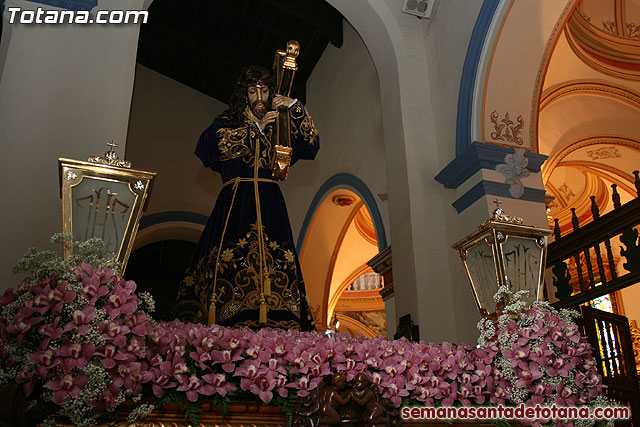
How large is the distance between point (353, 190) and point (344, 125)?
0.99 metres

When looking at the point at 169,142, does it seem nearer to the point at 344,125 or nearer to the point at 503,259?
the point at 344,125

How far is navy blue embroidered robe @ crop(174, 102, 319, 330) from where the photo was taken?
346 cm

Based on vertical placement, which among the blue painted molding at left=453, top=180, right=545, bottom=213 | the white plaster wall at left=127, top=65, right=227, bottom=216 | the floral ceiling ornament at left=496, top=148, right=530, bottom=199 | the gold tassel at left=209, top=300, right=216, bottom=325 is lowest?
the gold tassel at left=209, top=300, right=216, bottom=325

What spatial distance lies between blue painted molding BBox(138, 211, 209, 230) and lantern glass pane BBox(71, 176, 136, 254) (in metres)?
7.06

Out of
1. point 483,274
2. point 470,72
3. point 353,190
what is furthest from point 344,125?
point 483,274

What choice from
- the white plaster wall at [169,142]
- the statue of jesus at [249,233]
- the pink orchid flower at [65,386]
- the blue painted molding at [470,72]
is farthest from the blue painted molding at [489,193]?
the white plaster wall at [169,142]

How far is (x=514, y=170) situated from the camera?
4.63 metres

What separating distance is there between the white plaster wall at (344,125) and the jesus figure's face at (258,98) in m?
2.75


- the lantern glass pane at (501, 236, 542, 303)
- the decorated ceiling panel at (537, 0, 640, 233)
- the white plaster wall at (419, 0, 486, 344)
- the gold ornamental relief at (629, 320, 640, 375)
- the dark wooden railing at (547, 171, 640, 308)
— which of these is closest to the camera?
the lantern glass pane at (501, 236, 542, 303)

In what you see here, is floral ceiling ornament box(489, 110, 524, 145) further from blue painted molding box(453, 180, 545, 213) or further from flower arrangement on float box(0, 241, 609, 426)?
flower arrangement on float box(0, 241, 609, 426)

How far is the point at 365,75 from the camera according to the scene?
7.48 meters

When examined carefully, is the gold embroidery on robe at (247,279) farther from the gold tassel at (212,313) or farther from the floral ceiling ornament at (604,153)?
the floral ceiling ornament at (604,153)

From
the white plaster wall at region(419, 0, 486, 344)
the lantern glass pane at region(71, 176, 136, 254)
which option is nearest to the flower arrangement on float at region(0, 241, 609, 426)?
the lantern glass pane at region(71, 176, 136, 254)

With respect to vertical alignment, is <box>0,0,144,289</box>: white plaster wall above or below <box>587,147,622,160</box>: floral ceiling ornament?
below
